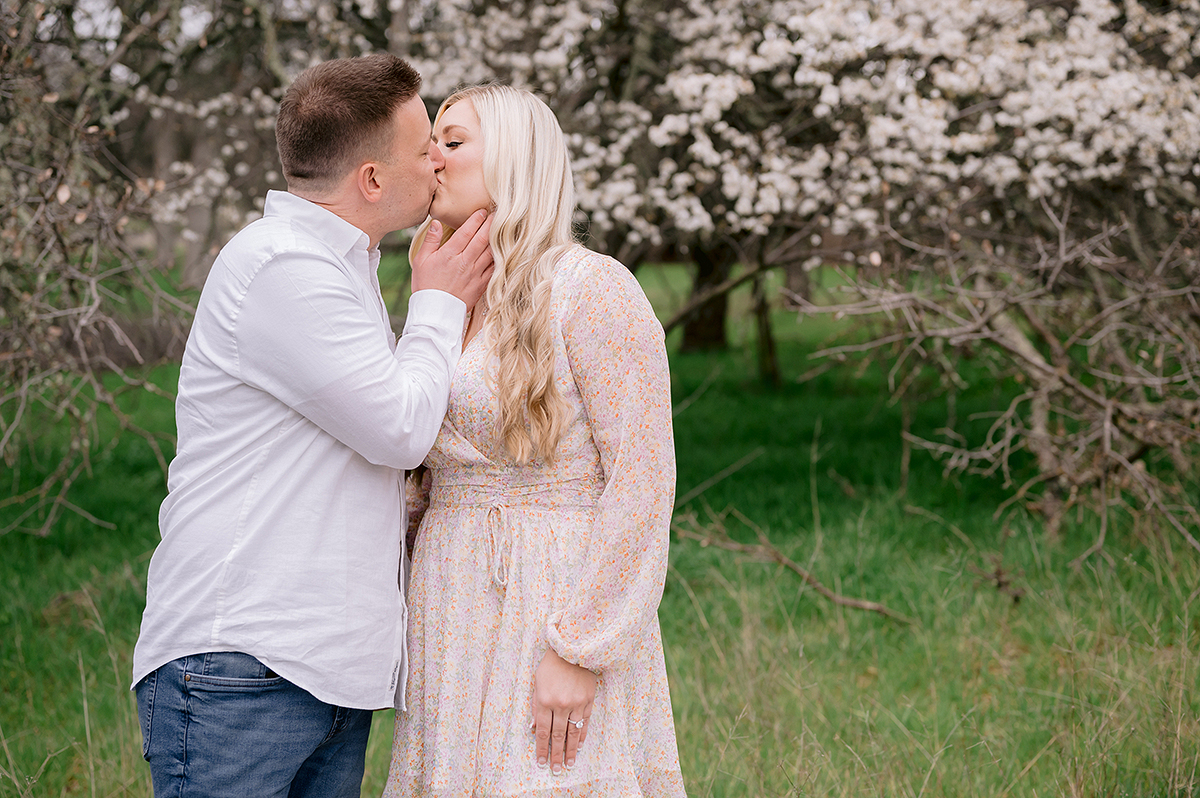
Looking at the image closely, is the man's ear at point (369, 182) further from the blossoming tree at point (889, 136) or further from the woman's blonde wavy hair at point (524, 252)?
the blossoming tree at point (889, 136)

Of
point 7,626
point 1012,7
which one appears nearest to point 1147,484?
point 1012,7

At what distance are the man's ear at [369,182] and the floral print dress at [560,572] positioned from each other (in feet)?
1.09

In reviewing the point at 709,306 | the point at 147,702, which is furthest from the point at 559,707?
the point at 709,306

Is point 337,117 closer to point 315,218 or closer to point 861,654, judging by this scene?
point 315,218

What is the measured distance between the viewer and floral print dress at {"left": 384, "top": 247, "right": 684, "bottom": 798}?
1774 mm

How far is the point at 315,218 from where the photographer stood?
5.79 feet

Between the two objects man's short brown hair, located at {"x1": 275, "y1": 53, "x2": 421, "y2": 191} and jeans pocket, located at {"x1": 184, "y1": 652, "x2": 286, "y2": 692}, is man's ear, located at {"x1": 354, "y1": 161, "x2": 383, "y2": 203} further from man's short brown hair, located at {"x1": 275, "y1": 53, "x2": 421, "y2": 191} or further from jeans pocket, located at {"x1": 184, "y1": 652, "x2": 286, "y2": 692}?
jeans pocket, located at {"x1": 184, "y1": 652, "x2": 286, "y2": 692}

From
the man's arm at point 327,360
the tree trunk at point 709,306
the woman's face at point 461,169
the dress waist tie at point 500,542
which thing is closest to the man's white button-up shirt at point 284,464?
the man's arm at point 327,360

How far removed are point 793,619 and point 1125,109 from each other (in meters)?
3.08

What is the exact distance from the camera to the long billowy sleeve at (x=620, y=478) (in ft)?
5.80

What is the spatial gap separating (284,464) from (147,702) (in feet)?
1.49

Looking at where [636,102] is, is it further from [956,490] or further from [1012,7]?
[956,490]

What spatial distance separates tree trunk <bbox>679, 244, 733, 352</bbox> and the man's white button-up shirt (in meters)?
4.73

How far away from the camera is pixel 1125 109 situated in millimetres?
4996
